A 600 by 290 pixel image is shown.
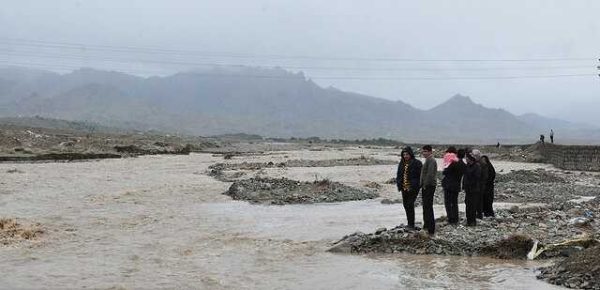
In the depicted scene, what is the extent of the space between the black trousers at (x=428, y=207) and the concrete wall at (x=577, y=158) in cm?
3542

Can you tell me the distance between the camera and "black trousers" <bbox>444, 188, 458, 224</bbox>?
15.0 meters

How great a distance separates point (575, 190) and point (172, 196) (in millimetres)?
17506

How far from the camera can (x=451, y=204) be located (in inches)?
602

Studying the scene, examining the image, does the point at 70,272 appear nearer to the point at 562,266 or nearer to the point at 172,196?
the point at 562,266

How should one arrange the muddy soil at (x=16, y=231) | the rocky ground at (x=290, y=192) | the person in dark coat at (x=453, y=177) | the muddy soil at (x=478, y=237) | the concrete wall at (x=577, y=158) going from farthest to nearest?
1. the concrete wall at (x=577, y=158)
2. the rocky ground at (x=290, y=192)
3. the muddy soil at (x=16, y=231)
4. the person in dark coat at (x=453, y=177)
5. the muddy soil at (x=478, y=237)

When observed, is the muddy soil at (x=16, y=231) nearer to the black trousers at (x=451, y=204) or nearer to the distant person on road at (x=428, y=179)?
the distant person on road at (x=428, y=179)

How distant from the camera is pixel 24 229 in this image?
680 inches

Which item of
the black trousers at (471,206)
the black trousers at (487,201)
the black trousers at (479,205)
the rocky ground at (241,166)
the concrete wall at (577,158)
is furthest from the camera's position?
the concrete wall at (577,158)

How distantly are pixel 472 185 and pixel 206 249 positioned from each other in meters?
6.34

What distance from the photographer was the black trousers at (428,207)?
556 inches

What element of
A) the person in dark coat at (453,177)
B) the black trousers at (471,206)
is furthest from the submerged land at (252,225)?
the person in dark coat at (453,177)

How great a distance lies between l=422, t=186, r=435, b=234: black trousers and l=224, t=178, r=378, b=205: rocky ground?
10322 millimetres

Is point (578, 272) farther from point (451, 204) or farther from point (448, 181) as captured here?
point (451, 204)

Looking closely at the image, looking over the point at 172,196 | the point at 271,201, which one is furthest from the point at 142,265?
the point at 172,196
